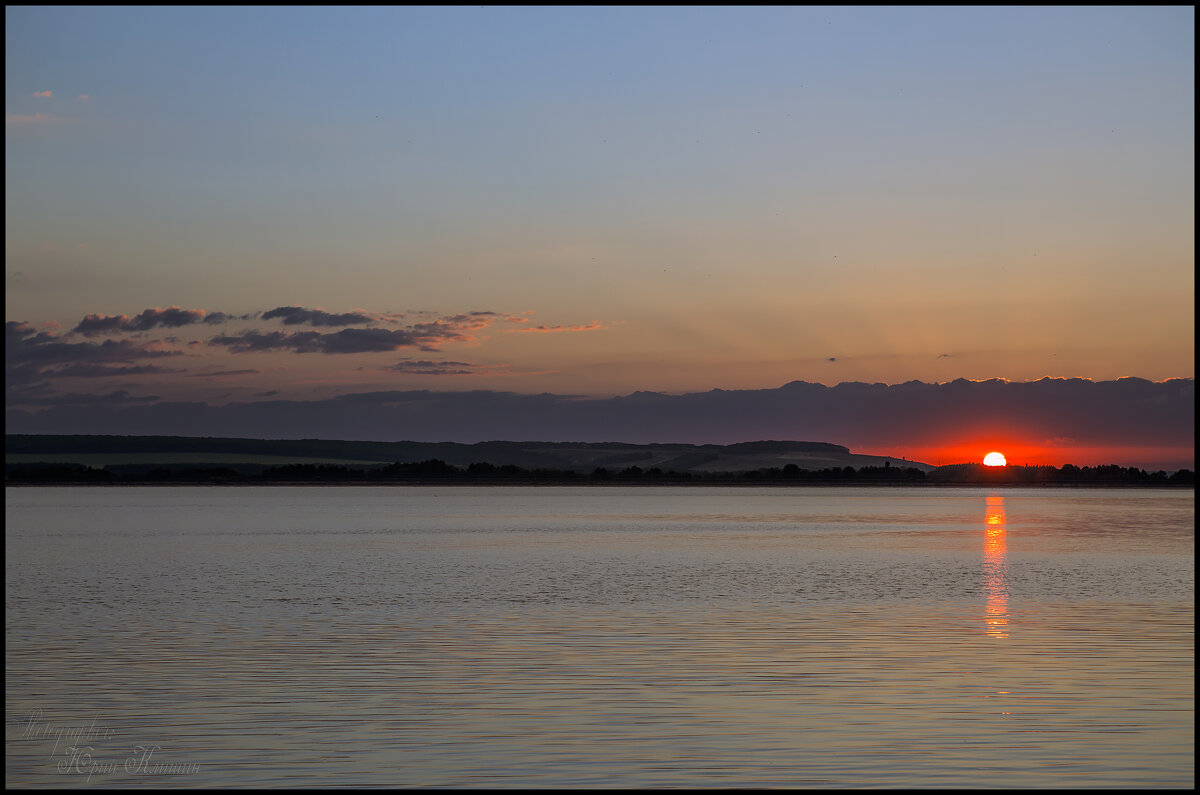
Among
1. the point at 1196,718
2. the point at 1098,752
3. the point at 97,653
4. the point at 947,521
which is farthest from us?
the point at 947,521

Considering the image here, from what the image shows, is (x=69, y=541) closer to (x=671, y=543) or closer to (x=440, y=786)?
(x=671, y=543)

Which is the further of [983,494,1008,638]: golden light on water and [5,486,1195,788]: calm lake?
[983,494,1008,638]: golden light on water

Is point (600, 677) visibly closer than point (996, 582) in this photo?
Yes

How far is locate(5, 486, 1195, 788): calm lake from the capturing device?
16.1 m

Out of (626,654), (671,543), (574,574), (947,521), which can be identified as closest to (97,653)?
(626,654)

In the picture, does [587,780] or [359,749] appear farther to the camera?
[359,749]

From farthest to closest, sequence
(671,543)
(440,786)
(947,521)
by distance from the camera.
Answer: (947,521)
(671,543)
(440,786)

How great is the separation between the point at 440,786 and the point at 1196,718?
36.5 ft

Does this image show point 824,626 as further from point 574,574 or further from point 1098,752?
point 574,574

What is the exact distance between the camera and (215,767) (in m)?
15.9

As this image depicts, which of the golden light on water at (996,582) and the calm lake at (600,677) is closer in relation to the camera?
the calm lake at (600,677)

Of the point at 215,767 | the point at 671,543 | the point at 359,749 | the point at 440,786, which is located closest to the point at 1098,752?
the point at 440,786

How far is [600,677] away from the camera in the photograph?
2244 centimetres

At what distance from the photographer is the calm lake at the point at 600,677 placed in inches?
635
